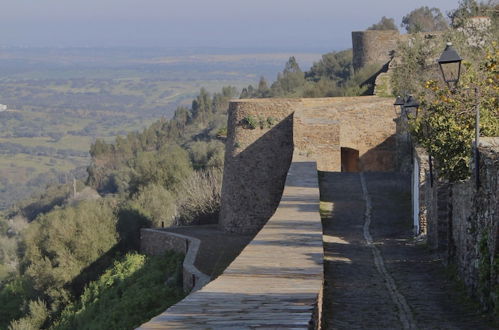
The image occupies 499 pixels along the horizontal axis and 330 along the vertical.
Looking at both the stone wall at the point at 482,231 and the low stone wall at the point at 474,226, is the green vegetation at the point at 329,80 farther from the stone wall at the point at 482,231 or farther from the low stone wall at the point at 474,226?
the stone wall at the point at 482,231

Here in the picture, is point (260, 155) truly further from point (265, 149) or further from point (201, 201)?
point (201, 201)

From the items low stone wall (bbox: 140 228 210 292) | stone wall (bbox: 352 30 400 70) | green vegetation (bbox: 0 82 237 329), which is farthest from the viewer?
stone wall (bbox: 352 30 400 70)

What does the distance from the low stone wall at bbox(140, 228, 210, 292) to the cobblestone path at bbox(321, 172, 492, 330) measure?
4.19m

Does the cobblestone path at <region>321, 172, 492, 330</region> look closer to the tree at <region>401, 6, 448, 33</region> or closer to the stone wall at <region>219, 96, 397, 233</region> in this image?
the stone wall at <region>219, 96, 397, 233</region>

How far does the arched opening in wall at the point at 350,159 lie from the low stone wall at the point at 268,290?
15762 millimetres

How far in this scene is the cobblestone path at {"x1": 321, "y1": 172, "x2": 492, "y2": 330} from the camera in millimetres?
8109

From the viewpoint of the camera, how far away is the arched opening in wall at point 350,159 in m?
25.9

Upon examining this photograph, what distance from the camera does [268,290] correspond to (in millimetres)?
6258

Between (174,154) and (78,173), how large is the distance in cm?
10207

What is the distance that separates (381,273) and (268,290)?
429 cm

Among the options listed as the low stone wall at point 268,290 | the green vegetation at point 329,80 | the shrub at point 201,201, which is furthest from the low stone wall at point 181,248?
the green vegetation at point 329,80

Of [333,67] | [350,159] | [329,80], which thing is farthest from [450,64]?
[333,67]

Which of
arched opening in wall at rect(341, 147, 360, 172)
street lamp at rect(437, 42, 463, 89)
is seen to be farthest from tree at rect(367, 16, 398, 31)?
street lamp at rect(437, 42, 463, 89)

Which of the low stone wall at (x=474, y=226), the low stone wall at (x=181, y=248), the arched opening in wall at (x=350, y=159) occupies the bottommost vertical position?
the low stone wall at (x=181, y=248)
